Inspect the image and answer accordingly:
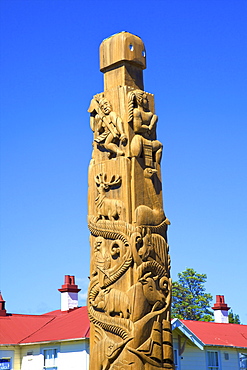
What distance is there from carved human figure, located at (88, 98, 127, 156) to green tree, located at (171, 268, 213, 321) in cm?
3542

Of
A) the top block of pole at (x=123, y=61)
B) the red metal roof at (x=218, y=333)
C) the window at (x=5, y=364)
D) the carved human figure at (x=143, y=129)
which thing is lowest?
the window at (x=5, y=364)

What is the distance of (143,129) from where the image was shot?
8523mm

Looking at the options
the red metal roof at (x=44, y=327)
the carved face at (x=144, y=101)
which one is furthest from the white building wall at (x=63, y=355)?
the carved face at (x=144, y=101)

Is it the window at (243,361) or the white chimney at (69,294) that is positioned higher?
the white chimney at (69,294)

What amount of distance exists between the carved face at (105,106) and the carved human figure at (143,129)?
1.15ft

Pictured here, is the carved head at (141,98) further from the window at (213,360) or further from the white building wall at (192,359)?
the window at (213,360)

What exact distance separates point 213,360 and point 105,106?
1810 centimetres

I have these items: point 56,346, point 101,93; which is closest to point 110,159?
point 101,93

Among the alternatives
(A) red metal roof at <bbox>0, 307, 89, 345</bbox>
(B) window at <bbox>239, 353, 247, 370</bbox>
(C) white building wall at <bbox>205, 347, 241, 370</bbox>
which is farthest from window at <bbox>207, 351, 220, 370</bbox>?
(A) red metal roof at <bbox>0, 307, 89, 345</bbox>

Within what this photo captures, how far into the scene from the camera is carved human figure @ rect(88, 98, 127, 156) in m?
8.44

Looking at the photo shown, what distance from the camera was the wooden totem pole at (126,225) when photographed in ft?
25.4

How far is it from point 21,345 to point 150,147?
53.0 ft

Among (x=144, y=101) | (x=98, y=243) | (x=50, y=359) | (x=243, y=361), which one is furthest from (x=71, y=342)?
(x=144, y=101)

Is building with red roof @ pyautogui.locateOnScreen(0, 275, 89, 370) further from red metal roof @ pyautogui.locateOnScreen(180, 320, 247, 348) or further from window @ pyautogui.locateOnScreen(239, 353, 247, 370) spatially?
window @ pyautogui.locateOnScreen(239, 353, 247, 370)
